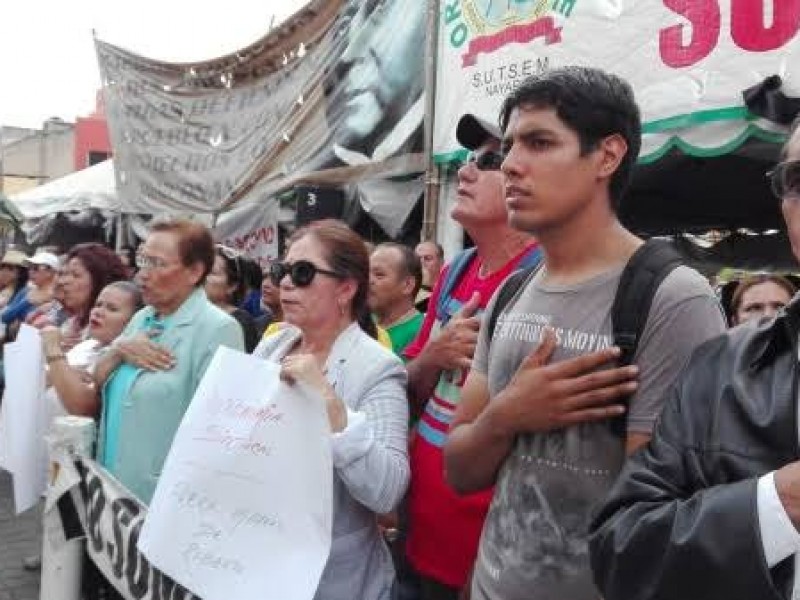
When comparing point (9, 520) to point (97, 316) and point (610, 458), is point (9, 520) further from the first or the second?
point (610, 458)

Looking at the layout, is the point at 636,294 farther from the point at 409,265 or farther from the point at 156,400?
the point at 409,265

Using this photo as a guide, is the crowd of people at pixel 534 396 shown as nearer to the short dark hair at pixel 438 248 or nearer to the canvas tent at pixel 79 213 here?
the short dark hair at pixel 438 248

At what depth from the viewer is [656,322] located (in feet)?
4.47

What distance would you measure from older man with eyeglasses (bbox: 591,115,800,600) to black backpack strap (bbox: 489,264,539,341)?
1.90 ft

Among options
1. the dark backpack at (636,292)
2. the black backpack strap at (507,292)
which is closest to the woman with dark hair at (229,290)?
the black backpack strap at (507,292)

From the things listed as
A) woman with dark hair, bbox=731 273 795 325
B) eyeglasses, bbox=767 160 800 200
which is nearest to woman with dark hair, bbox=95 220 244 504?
eyeglasses, bbox=767 160 800 200

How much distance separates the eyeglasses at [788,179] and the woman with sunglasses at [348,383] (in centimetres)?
110

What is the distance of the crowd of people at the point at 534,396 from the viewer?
1.06 m

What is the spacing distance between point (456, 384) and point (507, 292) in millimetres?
450

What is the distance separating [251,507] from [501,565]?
71cm

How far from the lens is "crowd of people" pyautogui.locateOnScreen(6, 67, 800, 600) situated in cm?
106

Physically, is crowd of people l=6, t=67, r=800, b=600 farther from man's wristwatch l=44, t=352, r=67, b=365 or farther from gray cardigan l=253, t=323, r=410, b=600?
man's wristwatch l=44, t=352, r=67, b=365

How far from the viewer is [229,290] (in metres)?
5.16

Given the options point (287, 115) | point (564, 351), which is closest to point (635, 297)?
point (564, 351)
